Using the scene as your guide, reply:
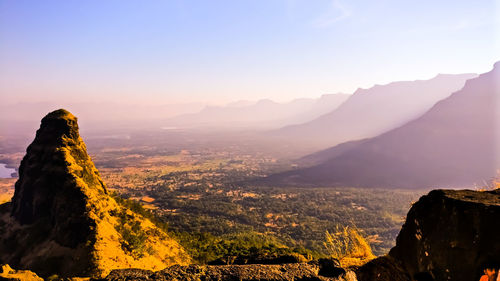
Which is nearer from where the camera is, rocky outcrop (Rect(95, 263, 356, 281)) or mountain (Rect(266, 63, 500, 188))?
rocky outcrop (Rect(95, 263, 356, 281))

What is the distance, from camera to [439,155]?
171 meters

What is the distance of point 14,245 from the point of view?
18266 millimetres

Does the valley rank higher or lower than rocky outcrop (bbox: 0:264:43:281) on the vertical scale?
lower

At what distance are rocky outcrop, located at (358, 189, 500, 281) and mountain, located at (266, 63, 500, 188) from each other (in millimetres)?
149991

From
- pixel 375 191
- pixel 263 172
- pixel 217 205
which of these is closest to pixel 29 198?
pixel 217 205

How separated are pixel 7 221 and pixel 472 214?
2961cm

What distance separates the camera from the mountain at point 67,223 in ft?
51.3

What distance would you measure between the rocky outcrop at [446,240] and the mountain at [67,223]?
15820 millimetres

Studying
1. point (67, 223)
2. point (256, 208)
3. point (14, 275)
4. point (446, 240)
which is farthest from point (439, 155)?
point (14, 275)

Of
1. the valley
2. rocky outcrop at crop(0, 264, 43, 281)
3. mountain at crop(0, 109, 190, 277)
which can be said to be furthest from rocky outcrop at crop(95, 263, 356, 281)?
the valley

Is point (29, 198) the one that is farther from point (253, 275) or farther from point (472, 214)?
point (472, 214)

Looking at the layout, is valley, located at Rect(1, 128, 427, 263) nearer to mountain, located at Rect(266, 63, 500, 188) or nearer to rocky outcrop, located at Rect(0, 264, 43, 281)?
rocky outcrop, located at Rect(0, 264, 43, 281)

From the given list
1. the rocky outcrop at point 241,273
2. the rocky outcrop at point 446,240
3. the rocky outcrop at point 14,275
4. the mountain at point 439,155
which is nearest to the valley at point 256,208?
the rocky outcrop at point 14,275

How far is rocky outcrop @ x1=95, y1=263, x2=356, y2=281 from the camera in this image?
3580 mm
